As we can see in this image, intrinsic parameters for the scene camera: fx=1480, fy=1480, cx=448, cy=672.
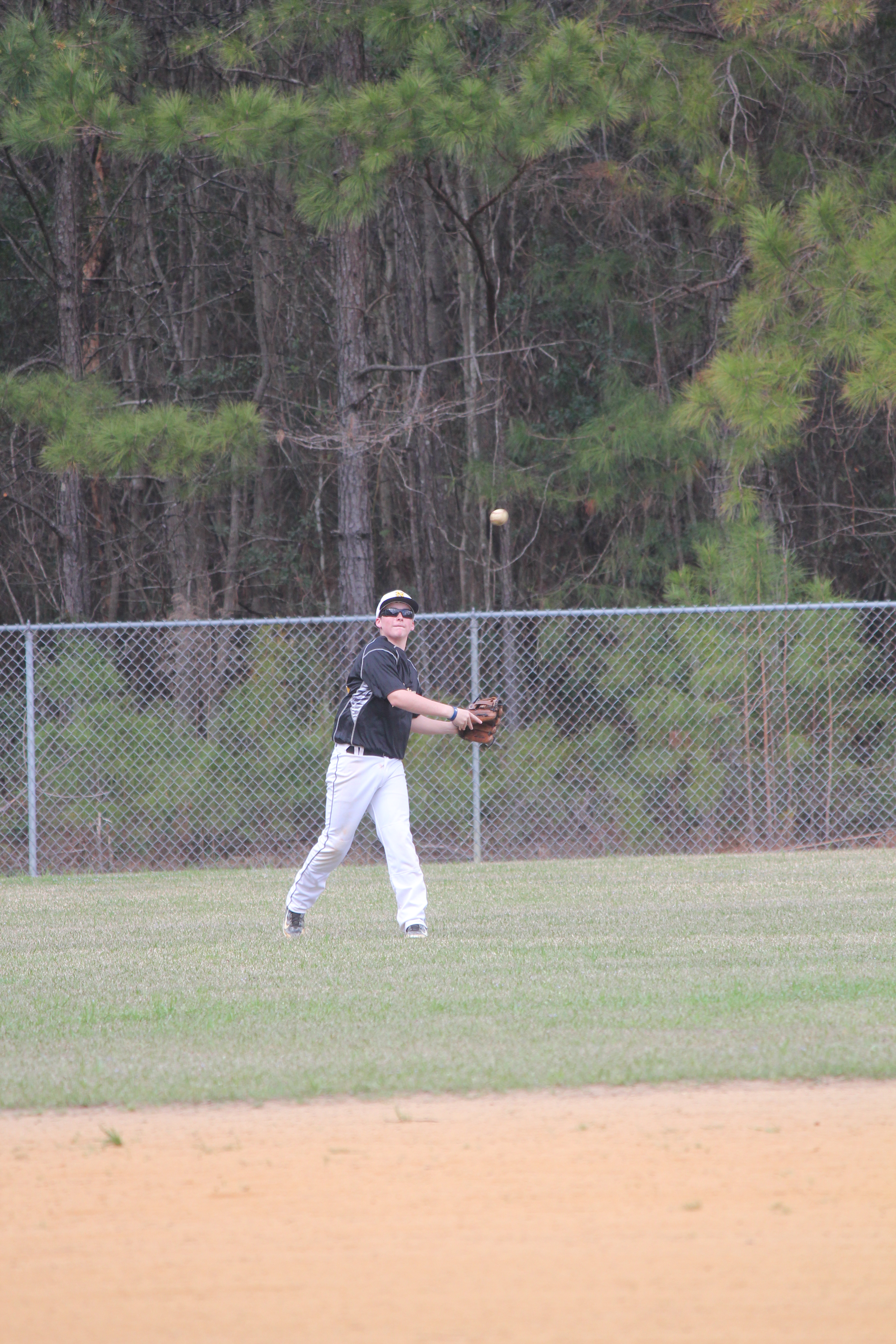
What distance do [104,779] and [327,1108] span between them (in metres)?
10.1

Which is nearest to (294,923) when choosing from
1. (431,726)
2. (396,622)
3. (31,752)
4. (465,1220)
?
(431,726)

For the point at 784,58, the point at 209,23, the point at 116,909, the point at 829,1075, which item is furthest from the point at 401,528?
the point at 829,1075

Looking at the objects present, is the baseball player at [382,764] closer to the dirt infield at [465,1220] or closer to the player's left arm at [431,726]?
the player's left arm at [431,726]

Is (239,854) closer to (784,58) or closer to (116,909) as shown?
(116,909)

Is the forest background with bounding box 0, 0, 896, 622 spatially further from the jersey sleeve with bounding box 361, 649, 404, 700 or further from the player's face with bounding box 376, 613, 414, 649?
the jersey sleeve with bounding box 361, 649, 404, 700

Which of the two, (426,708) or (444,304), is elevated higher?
(444,304)

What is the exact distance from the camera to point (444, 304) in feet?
67.2

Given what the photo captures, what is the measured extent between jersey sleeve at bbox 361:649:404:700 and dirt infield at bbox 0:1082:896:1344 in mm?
3688

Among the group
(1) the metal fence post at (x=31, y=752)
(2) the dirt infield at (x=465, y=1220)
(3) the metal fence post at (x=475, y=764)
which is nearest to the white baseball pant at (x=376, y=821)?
(2) the dirt infield at (x=465, y=1220)

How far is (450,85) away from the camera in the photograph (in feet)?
47.3

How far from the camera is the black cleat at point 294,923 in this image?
8930 mm

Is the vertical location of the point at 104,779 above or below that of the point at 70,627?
below

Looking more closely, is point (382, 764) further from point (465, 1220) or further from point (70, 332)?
point (70, 332)

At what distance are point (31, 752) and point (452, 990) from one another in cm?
699
